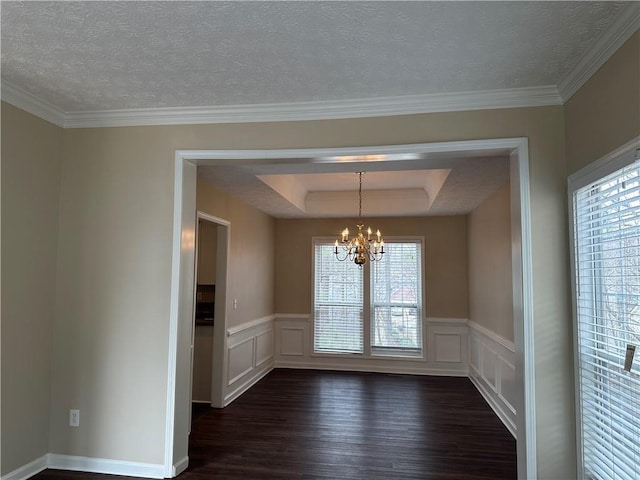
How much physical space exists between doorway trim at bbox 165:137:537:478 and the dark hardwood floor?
1.79ft

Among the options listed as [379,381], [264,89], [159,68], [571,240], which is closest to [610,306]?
[571,240]

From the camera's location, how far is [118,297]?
10.3 feet

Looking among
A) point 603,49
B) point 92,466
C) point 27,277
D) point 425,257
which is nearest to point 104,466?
point 92,466

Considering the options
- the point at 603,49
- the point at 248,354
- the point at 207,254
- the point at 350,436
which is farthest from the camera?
the point at 248,354

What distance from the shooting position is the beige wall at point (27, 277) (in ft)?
9.00

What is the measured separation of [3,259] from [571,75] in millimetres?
3851

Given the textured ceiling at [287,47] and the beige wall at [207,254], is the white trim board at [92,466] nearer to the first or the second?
the beige wall at [207,254]

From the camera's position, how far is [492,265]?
16.1 ft

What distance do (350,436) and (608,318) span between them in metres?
2.62

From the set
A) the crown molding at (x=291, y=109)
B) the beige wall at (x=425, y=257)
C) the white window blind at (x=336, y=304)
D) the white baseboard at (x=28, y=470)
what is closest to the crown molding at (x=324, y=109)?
the crown molding at (x=291, y=109)

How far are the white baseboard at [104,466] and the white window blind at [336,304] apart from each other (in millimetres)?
4087

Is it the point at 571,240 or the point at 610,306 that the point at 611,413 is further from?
the point at 571,240

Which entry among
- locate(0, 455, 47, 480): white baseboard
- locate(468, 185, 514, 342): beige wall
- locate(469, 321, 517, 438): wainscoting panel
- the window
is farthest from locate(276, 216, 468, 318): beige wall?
locate(0, 455, 47, 480): white baseboard

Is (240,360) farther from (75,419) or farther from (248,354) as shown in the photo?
(75,419)
